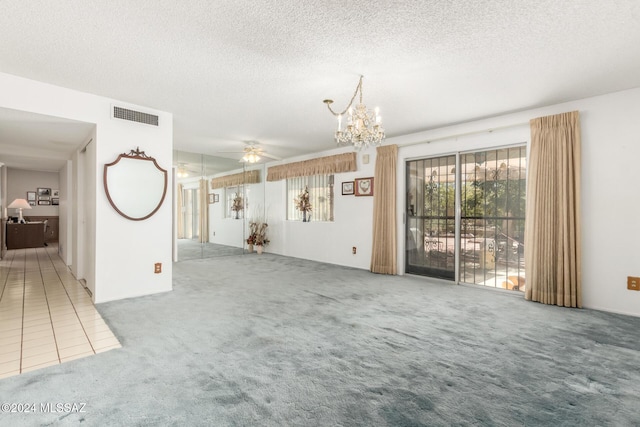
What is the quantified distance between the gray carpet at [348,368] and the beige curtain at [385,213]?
1.73 metres

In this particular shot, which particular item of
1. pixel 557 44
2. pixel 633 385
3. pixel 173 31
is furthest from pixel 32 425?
pixel 557 44

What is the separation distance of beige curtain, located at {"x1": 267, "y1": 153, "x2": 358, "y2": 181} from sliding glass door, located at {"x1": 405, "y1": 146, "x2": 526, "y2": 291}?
130 centimetres

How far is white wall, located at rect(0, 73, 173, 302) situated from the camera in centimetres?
339

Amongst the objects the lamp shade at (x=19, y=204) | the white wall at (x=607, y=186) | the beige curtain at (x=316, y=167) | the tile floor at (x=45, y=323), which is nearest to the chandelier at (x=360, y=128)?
the white wall at (x=607, y=186)

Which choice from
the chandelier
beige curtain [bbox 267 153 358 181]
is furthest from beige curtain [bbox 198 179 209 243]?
the chandelier

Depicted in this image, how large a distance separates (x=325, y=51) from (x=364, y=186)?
361cm

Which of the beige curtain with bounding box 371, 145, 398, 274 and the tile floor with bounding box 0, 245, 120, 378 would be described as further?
the beige curtain with bounding box 371, 145, 398, 274

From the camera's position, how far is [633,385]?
6.61 feet

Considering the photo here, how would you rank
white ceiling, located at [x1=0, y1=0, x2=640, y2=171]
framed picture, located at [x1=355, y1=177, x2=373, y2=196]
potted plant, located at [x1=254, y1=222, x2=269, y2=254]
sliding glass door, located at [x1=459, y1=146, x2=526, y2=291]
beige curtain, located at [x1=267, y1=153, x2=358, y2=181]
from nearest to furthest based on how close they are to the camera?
white ceiling, located at [x1=0, y1=0, x2=640, y2=171], sliding glass door, located at [x1=459, y1=146, x2=526, y2=291], framed picture, located at [x1=355, y1=177, x2=373, y2=196], beige curtain, located at [x1=267, y1=153, x2=358, y2=181], potted plant, located at [x1=254, y1=222, x2=269, y2=254]

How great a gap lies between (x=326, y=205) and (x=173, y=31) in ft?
16.0

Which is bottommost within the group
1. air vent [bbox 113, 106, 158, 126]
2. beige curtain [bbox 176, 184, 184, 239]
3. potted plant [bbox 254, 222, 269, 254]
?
potted plant [bbox 254, 222, 269, 254]

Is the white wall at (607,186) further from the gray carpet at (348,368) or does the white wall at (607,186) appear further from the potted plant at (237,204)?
the potted plant at (237,204)

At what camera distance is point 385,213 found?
5539 millimetres

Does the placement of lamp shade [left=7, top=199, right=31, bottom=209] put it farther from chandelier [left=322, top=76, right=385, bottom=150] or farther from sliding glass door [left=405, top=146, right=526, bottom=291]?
sliding glass door [left=405, top=146, right=526, bottom=291]
